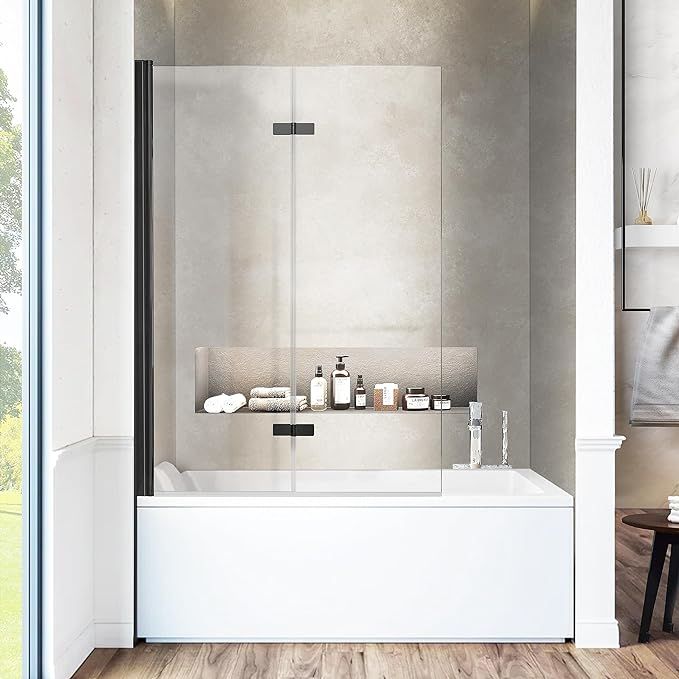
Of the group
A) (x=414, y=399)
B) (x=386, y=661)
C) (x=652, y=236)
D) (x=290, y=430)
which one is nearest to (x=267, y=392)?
(x=290, y=430)

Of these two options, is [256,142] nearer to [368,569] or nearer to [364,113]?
[364,113]

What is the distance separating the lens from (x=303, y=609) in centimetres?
326

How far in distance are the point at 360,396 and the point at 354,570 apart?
0.66m

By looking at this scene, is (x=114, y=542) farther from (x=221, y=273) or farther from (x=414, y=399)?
(x=414, y=399)

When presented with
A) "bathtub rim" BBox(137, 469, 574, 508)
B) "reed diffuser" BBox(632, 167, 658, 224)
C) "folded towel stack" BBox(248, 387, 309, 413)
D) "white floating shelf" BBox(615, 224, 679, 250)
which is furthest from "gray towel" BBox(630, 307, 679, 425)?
"folded towel stack" BBox(248, 387, 309, 413)

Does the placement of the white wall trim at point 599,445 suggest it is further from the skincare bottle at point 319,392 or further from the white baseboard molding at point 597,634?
the skincare bottle at point 319,392

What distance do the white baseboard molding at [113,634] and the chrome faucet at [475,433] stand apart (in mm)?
1617

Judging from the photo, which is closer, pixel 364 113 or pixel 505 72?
pixel 364 113

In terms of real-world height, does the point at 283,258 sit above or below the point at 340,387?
above

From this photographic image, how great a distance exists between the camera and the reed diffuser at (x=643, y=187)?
386 centimetres

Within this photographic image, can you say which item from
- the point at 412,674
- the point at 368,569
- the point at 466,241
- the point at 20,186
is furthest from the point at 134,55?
the point at 412,674

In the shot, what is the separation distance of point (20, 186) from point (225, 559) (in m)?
1.52

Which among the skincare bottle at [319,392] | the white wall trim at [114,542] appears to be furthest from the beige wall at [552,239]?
the white wall trim at [114,542]

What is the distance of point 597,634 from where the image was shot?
3.27m
